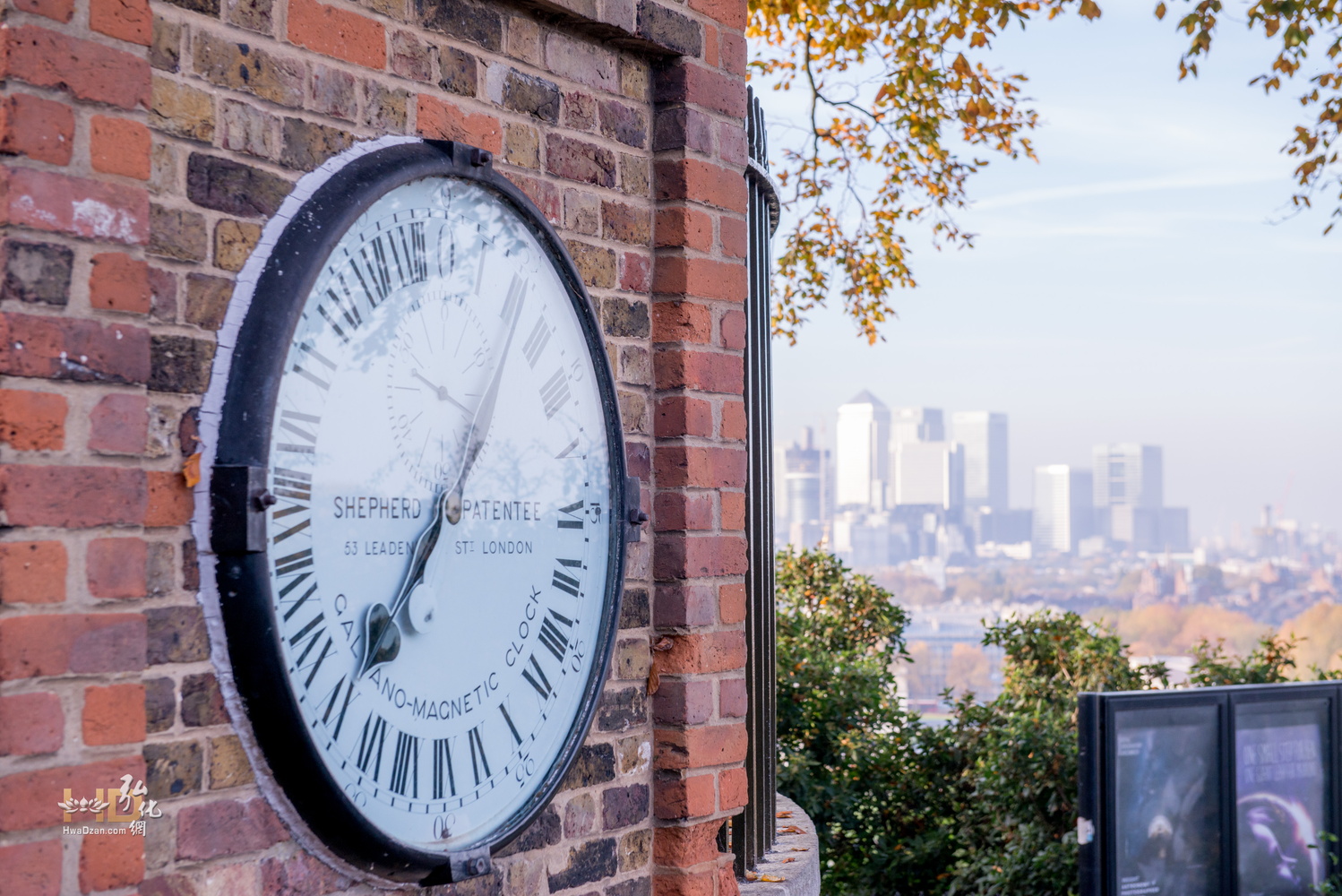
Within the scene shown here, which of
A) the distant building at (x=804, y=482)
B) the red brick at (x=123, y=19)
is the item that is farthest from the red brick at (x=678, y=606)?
the distant building at (x=804, y=482)

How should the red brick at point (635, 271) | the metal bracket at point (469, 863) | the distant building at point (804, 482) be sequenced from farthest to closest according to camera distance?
the distant building at point (804, 482), the red brick at point (635, 271), the metal bracket at point (469, 863)

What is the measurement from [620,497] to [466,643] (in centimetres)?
48

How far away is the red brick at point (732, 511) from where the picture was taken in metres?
2.72

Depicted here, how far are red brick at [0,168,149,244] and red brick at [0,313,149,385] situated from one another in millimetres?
115

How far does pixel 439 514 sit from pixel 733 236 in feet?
3.41

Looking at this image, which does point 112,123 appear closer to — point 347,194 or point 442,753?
point 347,194

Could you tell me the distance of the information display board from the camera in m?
5.26

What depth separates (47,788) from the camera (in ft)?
4.96

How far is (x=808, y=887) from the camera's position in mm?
3268

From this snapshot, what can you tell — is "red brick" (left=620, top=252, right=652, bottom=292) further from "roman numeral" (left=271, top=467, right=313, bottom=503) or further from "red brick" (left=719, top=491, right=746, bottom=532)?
"roman numeral" (left=271, top=467, right=313, bottom=503)

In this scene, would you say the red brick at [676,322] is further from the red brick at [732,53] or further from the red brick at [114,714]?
the red brick at [114,714]

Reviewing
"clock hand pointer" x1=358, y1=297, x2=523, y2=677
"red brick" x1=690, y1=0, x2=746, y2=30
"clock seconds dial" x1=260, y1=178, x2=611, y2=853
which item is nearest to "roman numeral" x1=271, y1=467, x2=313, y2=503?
"clock seconds dial" x1=260, y1=178, x2=611, y2=853

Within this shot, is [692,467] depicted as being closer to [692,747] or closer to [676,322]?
[676,322]

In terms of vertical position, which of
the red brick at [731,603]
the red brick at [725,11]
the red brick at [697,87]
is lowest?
the red brick at [731,603]
